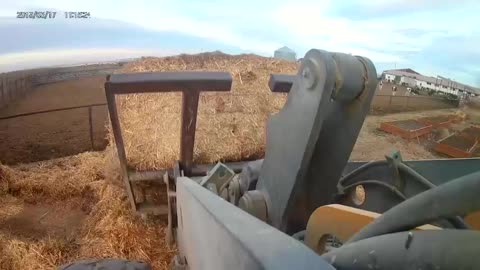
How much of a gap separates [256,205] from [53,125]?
18.8ft

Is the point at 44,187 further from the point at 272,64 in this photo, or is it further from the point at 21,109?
the point at 272,64

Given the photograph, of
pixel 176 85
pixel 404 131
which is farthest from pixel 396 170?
pixel 404 131

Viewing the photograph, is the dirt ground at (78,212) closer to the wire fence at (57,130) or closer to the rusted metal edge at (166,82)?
the wire fence at (57,130)

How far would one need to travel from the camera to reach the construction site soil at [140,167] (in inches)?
131

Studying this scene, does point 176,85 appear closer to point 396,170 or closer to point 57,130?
point 396,170

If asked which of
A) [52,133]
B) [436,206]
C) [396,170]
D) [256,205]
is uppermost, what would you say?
[436,206]

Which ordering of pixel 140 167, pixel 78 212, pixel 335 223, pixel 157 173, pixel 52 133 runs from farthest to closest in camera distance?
pixel 52 133 → pixel 78 212 → pixel 140 167 → pixel 157 173 → pixel 335 223

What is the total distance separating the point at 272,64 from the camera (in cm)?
452

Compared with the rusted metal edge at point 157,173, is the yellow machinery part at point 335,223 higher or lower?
higher

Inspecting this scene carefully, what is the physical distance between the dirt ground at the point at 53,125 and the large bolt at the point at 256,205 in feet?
17.1

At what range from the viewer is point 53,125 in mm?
6434

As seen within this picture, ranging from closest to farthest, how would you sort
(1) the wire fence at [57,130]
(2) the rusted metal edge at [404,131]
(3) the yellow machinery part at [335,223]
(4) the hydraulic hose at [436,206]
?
(4) the hydraulic hose at [436,206], (3) the yellow machinery part at [335,223], (2) the rusted metal edge at [404,131], (1) the wire fence at [57,130]

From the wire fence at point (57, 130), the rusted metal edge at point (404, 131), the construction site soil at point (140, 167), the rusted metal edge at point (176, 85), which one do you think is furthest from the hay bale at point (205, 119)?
the rusted metal edge at point (404, 131)

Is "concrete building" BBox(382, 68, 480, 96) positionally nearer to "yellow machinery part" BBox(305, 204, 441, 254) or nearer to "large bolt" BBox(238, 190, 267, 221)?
"large bolt" BBox(238, 190, 267, 221)
